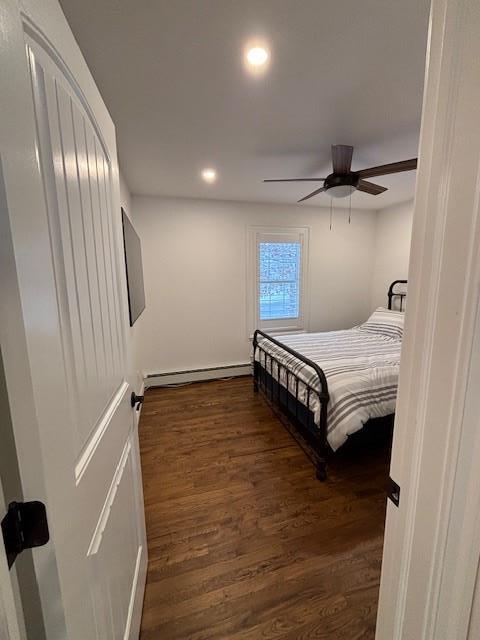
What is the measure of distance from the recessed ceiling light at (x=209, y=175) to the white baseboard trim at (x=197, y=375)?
2408mm

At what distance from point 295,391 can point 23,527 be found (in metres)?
2.19

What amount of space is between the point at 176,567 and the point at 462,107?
6.85 ft

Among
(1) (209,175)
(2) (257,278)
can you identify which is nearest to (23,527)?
(1) (209,175)

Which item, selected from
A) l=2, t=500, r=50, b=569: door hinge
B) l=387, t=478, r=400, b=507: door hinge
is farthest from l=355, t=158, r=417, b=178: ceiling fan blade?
l=2, t=500, r=50, b=569: door hinge

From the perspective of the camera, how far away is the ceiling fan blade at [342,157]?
6.53 ft

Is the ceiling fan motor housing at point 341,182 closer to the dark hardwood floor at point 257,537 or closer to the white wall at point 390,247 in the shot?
the white wall at point 390,247

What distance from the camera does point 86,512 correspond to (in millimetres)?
663

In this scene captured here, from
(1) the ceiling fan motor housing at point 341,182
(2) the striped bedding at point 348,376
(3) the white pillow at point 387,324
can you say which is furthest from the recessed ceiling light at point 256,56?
(3) the white pillow at point 387,324

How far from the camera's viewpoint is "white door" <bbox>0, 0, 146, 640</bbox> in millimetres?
429

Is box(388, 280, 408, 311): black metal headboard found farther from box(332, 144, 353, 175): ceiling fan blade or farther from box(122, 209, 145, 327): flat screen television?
box(122, 209, 145, 327): flat screen television

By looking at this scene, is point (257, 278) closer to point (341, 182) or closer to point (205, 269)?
point (205, 269)

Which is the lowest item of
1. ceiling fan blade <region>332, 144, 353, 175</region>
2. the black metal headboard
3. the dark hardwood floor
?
the dark hardwood floor

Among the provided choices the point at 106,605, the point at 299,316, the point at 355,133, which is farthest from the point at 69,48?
the point at 299,316

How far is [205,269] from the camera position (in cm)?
373
